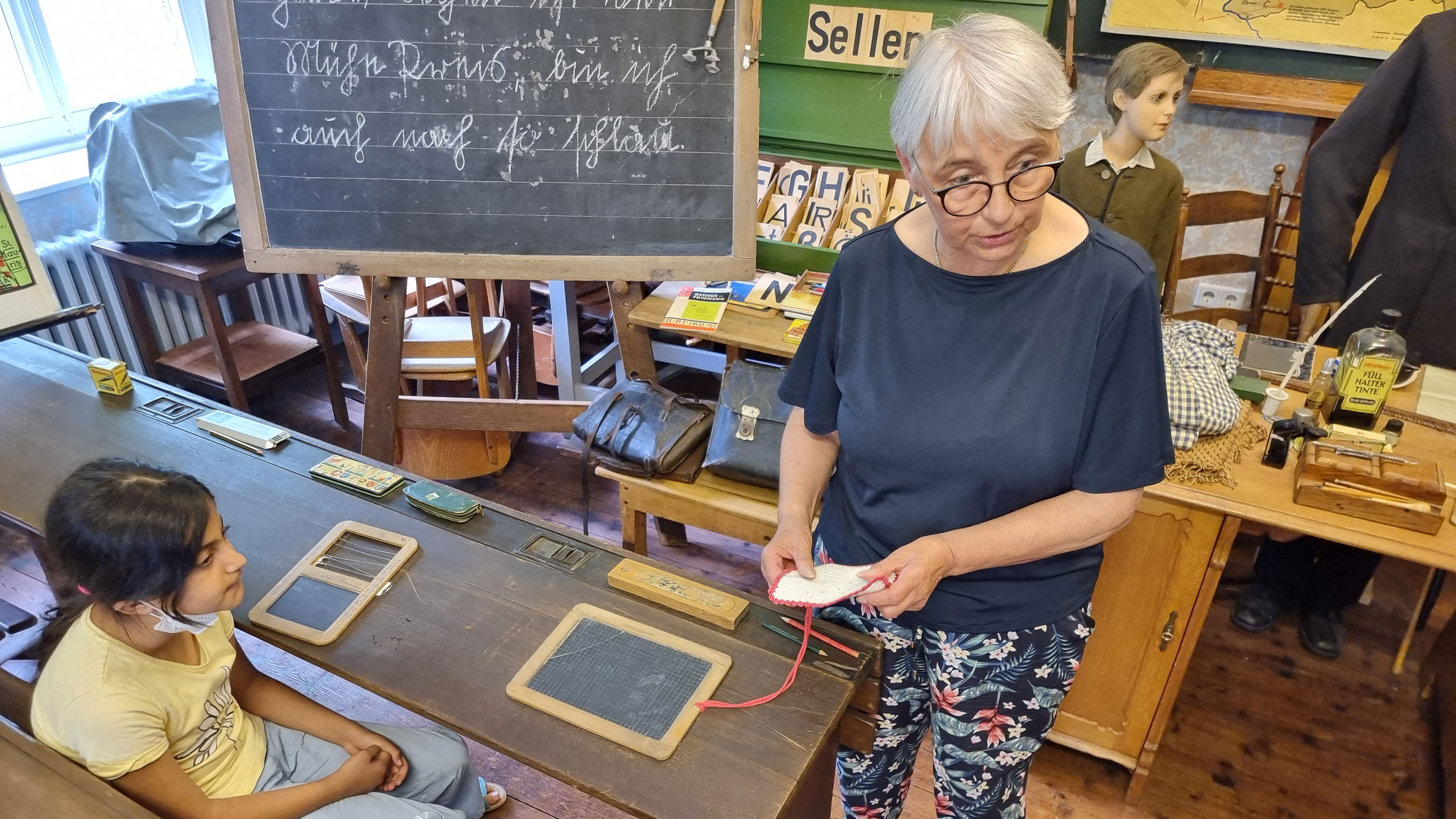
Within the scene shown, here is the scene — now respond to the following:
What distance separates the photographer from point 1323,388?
73.8 inches

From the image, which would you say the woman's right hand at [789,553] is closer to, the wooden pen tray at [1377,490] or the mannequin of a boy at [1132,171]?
the wooden pen tray at [1377,490]

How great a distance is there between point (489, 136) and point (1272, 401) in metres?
1.80

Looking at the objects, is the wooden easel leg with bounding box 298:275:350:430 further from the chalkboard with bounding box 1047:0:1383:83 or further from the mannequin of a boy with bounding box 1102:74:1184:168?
the chalkboard with bounding box 1047:0:1383:83

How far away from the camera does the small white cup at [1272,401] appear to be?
184cm

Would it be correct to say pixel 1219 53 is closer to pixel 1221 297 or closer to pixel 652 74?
pixel 1221 297

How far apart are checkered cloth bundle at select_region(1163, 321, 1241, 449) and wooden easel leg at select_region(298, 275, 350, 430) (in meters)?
2.71

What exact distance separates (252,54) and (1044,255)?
6.02ft

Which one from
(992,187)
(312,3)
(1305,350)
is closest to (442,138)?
(312,3)

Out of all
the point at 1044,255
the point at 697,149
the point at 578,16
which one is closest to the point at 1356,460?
the point at 1044,255

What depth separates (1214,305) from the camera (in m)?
3.46

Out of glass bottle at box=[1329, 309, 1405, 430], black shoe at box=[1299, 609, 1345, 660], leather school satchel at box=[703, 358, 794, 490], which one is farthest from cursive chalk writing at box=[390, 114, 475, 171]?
black shoe at box=[1299, 609, 1345, 660]

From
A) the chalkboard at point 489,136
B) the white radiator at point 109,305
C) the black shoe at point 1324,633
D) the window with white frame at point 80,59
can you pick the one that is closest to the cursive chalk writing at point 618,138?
the chalkboard at point 489,136

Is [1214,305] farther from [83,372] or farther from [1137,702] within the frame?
[83,372]

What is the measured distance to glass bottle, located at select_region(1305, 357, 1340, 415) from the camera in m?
1.86
